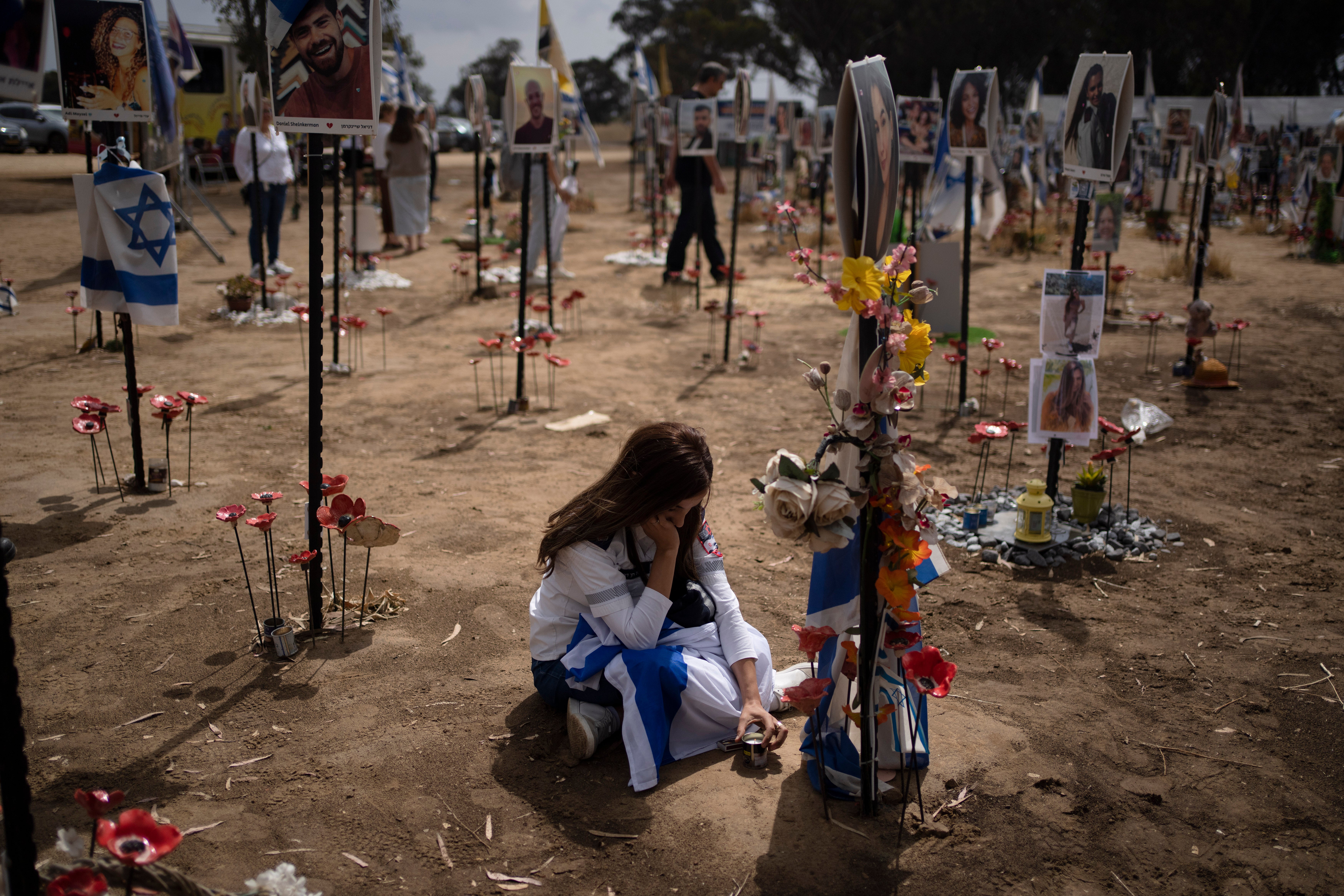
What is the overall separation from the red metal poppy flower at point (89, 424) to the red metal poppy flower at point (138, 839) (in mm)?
2892

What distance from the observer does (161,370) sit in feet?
25.4

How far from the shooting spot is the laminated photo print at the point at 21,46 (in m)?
2.30

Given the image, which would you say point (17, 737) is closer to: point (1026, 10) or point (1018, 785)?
point (1018, 785)

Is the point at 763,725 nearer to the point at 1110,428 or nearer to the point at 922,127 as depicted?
the point at 1110,428

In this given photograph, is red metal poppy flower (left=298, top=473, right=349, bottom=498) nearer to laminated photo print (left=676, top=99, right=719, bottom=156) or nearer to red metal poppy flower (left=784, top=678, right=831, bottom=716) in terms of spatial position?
red metal poppy flower (left=784, top=678, right=831, bottom=716)

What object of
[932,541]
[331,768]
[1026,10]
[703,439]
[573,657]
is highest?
[1026,10]

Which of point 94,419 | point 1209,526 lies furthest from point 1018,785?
point 94,419

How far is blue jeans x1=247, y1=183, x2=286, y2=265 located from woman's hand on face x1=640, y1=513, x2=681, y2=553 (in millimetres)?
8597

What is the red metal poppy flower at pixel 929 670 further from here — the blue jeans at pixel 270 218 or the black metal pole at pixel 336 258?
the blue jeans at pixel 270 218

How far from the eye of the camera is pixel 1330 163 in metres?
14.0

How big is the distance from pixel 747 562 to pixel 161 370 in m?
5.58

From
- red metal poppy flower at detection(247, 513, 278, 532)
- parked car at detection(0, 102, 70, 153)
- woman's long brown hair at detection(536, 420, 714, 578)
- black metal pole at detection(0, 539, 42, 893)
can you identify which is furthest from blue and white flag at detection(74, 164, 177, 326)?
parked car at detection(0, 102, 70, 153)

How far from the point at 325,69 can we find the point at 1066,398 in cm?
369

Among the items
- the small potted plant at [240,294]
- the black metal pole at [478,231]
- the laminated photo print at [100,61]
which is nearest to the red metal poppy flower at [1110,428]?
the laminated photo print at [100,61]
